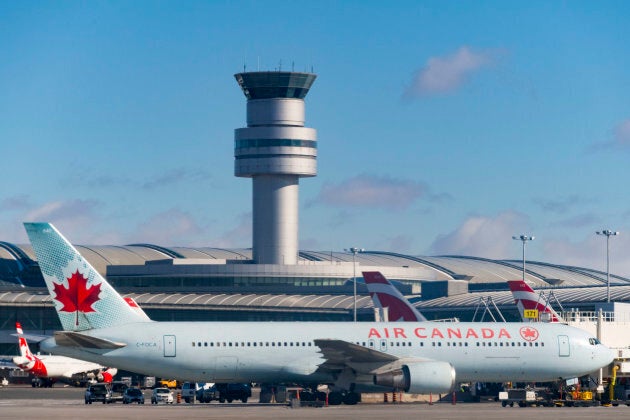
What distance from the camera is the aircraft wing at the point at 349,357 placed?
60.6m

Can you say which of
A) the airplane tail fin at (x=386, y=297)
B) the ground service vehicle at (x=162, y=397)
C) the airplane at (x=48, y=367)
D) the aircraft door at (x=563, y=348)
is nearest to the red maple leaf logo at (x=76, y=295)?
the ground service vehicle at (x=162, y=397)

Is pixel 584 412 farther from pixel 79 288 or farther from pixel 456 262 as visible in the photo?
pixel 456 262

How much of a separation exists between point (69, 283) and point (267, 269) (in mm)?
102682

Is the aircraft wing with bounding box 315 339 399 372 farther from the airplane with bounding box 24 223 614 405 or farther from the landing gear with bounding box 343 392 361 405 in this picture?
the landing gear with bounding box 343 392 361 405

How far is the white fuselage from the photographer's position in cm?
6072

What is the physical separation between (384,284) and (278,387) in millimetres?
42203

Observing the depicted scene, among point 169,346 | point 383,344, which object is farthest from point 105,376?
point 383,344

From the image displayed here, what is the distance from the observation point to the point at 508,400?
6450 centimetres

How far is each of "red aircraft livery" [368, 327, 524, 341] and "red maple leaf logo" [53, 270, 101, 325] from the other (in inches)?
563

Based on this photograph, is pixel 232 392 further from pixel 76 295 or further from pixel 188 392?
pixel 76 295

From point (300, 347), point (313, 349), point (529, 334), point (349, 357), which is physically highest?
point (529, 334)

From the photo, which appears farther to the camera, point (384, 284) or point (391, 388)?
point (384, 284)

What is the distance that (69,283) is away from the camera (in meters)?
60.2

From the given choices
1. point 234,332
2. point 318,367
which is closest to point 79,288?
point 234,332
